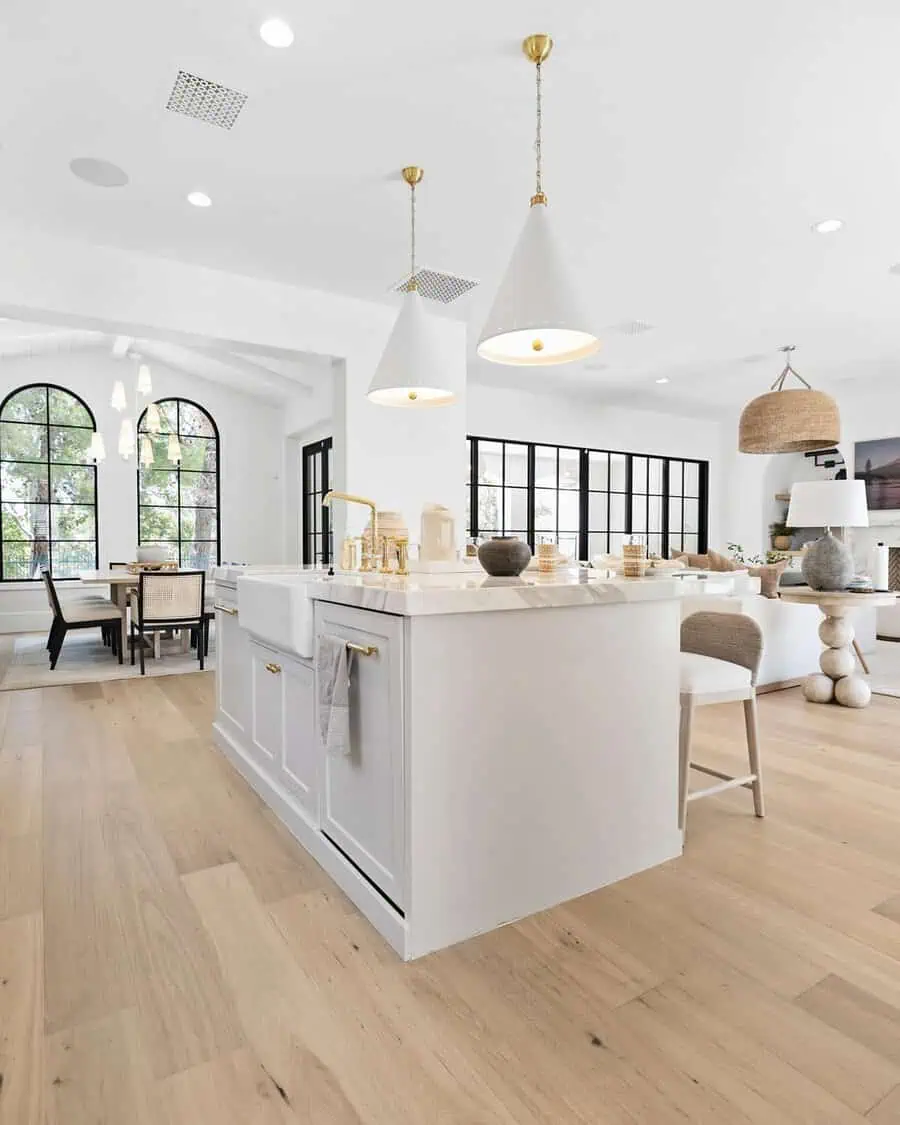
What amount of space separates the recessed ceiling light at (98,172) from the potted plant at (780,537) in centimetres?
928

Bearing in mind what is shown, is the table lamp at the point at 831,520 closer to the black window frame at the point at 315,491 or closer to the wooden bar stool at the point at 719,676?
the wooden bar stool at the point at 719,676

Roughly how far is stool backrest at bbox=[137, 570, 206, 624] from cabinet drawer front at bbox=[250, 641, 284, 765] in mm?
2943

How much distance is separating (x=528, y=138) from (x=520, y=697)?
9.16ft

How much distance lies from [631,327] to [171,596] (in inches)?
178

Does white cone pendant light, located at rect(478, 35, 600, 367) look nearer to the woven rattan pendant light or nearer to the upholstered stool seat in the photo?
the upholstered stool seat

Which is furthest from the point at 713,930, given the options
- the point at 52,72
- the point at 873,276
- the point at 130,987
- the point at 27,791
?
the point at 873,276

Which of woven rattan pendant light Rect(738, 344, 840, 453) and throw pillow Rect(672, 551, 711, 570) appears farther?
throw pillow Rect(672, 551, 711, 570)

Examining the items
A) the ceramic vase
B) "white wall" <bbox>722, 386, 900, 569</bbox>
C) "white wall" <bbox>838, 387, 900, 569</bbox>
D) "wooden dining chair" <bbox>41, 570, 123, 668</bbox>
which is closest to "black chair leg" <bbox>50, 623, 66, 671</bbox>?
"wooden dining chair" <bbox>41, 570, 123, 668</bbox>

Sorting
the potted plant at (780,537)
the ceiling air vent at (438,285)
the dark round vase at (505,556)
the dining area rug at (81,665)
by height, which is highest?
the ceiling air vent at (438,285)

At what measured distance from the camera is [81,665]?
582 cm

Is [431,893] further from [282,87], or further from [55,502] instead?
[55,502]

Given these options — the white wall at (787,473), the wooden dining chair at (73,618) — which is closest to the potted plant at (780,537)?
the white wall at (787,473)

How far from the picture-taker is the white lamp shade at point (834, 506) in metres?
4.47

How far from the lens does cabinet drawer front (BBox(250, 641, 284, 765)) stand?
2.60m
